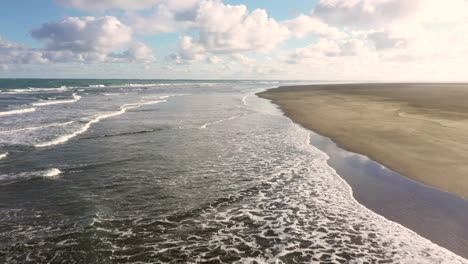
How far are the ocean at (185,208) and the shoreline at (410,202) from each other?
37 cm

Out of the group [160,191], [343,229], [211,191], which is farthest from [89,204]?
[343,229]

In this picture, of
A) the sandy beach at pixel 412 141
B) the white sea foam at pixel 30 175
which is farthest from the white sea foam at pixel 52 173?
the sandy beach at pixel 412 141

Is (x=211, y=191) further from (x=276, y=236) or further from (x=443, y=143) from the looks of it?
(x=443, y=143)

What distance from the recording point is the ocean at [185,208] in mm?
6289

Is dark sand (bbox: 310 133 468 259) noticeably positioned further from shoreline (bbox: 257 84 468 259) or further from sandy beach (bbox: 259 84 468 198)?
sandy beach (bbox: 259 84 468 198)

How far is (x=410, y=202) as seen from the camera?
860 centimetres

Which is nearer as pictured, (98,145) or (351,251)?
(351,251)

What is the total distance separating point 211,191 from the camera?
946 cm

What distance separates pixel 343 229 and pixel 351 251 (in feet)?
3.18

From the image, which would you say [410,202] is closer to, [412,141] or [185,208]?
[185,208]

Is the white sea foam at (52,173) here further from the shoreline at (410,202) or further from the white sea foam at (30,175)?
the shoreline at (410,202)

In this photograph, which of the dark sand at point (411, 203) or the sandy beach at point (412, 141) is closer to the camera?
the dark sand at point (411, 203)

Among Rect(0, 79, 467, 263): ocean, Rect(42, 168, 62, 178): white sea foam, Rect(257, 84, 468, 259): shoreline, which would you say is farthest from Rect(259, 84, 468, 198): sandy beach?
Rect(42, 168, 62, 178): white sea foam

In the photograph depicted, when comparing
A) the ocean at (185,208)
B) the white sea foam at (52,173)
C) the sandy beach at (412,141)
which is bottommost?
the ocean at (185,208)
